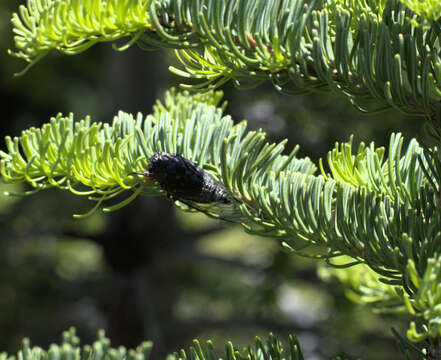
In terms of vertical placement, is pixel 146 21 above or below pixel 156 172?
above

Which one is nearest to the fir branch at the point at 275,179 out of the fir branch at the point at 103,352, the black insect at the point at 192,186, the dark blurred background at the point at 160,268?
the black insect at the point at 192,186

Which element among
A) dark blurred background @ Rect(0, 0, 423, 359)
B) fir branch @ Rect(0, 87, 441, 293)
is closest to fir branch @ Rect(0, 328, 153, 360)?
fir branch @ Rect(0, 87, 441, 293)

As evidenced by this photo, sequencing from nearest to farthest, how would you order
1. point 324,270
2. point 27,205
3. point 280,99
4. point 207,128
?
point 207,128 → point 324,270 → point 280,99 → point 27,205

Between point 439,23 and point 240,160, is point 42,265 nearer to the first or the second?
point 240,160

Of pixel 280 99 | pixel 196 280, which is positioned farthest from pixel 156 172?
pixel 196 280

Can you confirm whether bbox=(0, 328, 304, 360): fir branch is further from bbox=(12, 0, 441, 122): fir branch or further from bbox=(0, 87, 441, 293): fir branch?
bbox=(12, 0, 441, 122): fir branch
